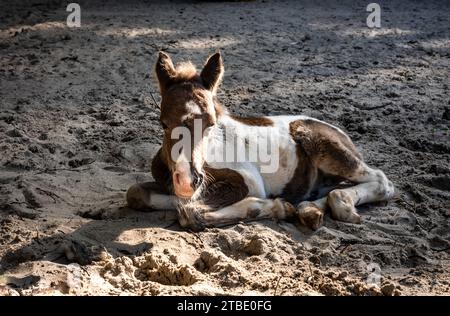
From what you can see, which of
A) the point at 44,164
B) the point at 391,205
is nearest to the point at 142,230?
the point at 44,164

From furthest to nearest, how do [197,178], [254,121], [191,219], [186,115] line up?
[254,121]
[191,219]
[186,115]
[197,178]

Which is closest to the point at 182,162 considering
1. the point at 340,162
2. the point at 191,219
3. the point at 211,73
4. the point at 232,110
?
the point at 191,219

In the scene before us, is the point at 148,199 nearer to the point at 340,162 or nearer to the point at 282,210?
the point at 282,210

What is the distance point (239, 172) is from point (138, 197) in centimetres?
83

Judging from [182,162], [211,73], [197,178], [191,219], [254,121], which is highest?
[211,73]

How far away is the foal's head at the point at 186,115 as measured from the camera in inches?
179

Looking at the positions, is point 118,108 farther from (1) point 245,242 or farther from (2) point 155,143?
(1) point 245,242

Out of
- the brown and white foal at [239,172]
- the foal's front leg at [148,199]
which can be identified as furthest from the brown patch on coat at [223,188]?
the foal's front leg at [148,199]

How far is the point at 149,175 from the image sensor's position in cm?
594

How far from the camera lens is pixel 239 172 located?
5230 millimetres

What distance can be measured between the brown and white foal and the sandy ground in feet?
0.48

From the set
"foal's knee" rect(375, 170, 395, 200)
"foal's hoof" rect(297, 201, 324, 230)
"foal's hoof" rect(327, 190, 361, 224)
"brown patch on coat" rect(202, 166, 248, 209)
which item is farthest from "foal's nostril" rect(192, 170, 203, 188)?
"foal's knee" rect(375, 170, 395, 200)

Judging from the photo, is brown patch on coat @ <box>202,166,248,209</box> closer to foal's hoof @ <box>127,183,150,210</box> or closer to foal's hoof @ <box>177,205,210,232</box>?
foal's hoof @ <box>177,205,210,232</box>

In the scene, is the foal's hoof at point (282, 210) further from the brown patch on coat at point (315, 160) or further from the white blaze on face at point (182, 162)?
the white blaze on face at point (182, 162)
